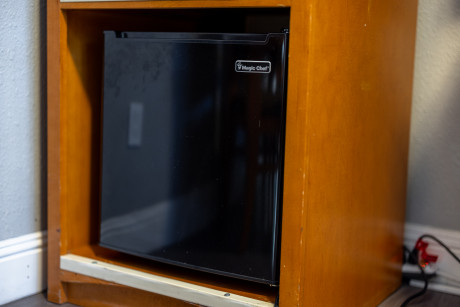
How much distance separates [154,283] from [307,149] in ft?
1.18

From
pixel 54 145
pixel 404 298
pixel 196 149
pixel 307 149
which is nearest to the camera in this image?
pixel 307 149

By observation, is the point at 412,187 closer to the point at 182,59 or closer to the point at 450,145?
the point at 450,145

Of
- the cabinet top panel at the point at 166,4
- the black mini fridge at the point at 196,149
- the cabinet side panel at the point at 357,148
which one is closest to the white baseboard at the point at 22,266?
the black mini fridge at the point at 196,149

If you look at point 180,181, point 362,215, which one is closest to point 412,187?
point 362,215

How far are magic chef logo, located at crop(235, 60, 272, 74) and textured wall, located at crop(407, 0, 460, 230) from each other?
21.1 inches

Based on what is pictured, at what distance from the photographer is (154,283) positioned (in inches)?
38.0

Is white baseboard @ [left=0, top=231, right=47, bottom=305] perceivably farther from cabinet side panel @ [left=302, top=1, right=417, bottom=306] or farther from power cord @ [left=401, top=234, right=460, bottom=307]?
power cord @ [left=401, top=234, right=460, bottom=307]

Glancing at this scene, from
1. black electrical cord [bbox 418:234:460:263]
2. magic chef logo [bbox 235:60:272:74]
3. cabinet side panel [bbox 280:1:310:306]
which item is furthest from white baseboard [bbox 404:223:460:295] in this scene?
magic chef logo [bbox 235:60:272:74]

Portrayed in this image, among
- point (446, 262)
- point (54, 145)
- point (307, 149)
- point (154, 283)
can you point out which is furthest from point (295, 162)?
point (446, 262)

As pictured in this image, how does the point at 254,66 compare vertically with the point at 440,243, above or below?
above

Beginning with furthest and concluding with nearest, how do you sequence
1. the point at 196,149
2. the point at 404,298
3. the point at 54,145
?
1. the point at 404,298
2. the point at 54,145
3. the point at 196,149

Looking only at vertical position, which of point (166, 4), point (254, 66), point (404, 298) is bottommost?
point (404, 298)

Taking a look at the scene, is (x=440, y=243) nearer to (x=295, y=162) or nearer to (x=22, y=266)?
(x=295, y=162)

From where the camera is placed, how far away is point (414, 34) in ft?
3.98
